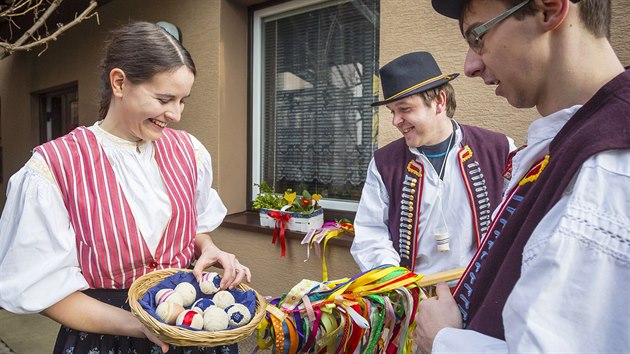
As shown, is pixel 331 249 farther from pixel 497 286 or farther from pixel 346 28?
pixel 497 286

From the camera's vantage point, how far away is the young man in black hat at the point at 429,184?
73.7 inches

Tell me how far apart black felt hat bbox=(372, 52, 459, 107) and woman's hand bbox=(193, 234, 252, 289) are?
1012 mm

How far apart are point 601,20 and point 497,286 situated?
18.8 inches

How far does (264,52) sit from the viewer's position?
3760mm

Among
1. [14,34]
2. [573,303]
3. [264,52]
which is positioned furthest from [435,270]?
[14,34]

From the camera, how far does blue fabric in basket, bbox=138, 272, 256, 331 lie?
1138mm

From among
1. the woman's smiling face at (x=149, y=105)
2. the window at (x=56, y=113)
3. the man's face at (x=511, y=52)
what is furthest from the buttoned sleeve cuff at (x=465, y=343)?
the window at (x=56, y=113)

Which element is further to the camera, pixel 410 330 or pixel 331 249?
pixel 331 249

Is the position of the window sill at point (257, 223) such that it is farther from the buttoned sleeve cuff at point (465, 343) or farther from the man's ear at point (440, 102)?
the buttoned sleeve cuff at point (465, 343)

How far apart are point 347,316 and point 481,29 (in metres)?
0.86

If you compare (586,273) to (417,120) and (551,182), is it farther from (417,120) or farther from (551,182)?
(417,120)

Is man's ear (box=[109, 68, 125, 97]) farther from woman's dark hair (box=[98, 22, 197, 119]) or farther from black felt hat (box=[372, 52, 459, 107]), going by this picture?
black felt hat (box=[372, 52, 459, 107])

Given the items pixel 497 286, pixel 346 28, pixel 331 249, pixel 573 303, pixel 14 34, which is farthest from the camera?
pixel 14 34

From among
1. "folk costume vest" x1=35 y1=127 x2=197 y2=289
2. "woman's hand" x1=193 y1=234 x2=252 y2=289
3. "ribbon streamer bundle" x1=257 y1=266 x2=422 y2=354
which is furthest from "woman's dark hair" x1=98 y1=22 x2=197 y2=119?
"ribbon streamer bundle" x1=257 y1=266 x2=422 y2=354
